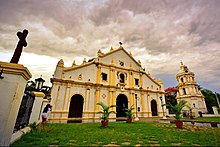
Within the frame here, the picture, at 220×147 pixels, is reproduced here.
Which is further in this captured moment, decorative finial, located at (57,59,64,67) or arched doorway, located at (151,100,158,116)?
arched doorway, located at (151,100,158,116)

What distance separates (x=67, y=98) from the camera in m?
12.5

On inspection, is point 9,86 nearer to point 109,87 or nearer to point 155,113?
point 109,87

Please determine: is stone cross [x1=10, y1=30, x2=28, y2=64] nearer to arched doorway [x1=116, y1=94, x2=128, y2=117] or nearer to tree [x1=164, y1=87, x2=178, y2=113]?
arched doorway [x1=116, y1=94, x2=128, y2=117]

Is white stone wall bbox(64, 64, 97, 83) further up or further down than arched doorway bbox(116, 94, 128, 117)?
further up

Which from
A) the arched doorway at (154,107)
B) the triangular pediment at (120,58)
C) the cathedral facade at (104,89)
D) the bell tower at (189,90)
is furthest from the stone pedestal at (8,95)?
the bell tower at (189,90)

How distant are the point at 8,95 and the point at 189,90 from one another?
34.7m

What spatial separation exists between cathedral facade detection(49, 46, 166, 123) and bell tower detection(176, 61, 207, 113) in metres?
12.9

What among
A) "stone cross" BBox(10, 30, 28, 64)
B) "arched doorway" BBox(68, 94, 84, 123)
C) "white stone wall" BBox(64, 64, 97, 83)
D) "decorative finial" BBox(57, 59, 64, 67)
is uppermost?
"decorative finial" BBox(57, 59, 64, 67)

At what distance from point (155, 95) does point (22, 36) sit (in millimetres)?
20015

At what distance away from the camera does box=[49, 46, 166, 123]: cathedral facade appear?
1241cm

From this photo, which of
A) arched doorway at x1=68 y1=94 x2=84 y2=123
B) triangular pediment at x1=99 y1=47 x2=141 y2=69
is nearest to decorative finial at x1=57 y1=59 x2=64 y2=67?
arched doorway at x1=68 y1=94 x2=84 y2=123

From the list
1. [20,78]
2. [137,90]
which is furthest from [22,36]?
[137,90]

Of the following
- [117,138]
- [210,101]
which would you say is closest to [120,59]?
[117,138]

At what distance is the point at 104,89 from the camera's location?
49.9 feet
